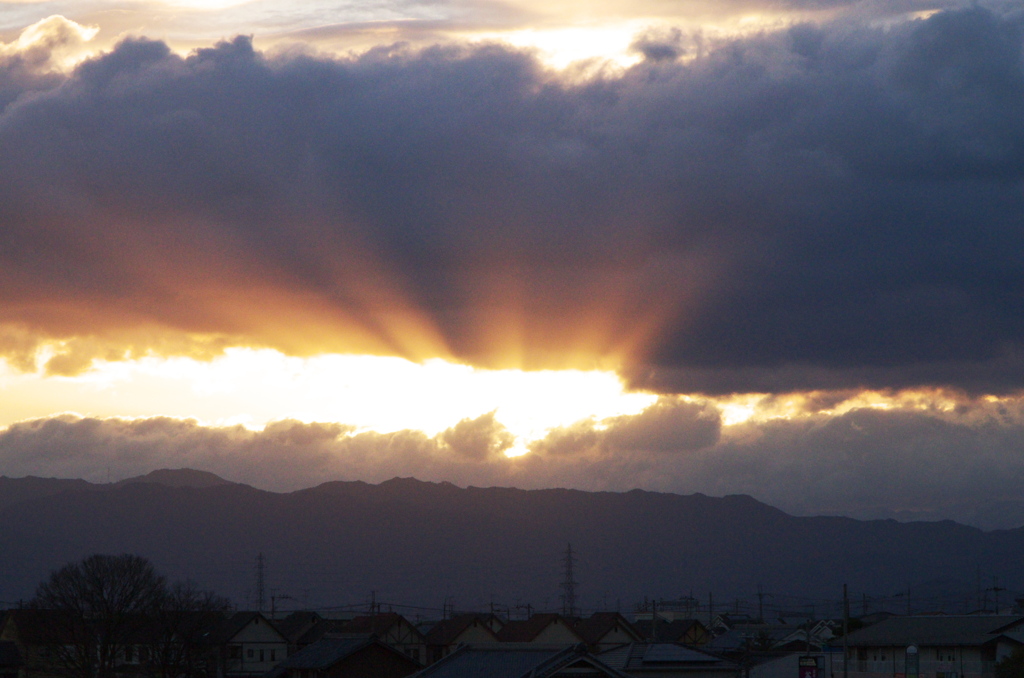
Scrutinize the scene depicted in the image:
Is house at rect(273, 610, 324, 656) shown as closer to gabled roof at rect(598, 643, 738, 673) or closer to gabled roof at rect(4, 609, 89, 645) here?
gabled roof at rect(4, 609, 89, 645)

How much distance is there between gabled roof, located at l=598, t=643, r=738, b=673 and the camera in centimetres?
10331

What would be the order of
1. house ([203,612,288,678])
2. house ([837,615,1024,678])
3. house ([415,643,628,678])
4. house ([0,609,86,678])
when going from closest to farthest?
house ([415,643,628,678]) → house ([837,615,1024,678]) → house ([0,609,86,678]) → house ([203,612,288,678])

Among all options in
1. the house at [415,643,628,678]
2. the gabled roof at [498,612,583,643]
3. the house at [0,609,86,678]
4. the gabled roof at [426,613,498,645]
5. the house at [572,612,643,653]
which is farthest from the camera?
the house at [572,612,643,653]

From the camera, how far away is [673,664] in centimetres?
10406

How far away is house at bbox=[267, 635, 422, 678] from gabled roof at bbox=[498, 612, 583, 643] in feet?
146

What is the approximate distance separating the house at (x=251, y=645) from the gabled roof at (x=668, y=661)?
5799 centimetres

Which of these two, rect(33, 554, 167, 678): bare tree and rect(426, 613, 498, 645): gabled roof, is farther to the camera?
rect(426, 613, 498, 645): gabled roof

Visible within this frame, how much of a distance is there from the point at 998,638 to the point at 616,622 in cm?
6354

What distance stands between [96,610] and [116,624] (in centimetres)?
271

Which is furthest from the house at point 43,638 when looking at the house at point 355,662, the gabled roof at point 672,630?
the gabled roof at point 672,630

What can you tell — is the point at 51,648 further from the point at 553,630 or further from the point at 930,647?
the point at 930,647

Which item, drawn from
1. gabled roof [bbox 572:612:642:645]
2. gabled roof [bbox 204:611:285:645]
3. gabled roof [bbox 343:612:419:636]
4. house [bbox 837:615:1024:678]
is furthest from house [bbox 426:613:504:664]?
house [bbox 837:615:1024:678]

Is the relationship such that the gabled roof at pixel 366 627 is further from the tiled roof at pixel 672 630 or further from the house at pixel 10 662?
the tiled roof at pixel 672 630

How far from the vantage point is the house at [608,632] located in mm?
155375
